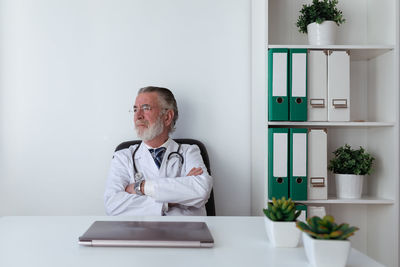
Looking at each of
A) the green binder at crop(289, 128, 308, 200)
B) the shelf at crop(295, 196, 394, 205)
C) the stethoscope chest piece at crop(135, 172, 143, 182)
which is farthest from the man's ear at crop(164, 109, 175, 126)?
the shelf at crop(295, 196, 394, 205)

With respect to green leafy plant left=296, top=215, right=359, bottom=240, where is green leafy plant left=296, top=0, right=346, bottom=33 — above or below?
above

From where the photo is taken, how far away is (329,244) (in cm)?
86

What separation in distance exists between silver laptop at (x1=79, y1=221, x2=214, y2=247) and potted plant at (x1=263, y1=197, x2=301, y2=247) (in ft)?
0.58

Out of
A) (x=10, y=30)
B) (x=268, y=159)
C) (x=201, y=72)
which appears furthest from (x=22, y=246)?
(x=10, y=30)

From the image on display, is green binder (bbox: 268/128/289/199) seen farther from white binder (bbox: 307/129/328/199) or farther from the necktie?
the necktie

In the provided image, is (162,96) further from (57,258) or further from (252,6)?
(57,258)

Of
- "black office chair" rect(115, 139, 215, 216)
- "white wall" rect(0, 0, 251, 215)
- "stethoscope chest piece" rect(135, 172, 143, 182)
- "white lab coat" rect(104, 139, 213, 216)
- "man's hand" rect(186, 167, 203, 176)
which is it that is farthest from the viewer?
"white wall" rect(0, 0, 251, 215)

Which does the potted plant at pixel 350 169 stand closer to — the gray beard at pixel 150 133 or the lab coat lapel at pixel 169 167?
the lab coat lapel at pixel 169 167

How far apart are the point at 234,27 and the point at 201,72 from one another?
383 mm

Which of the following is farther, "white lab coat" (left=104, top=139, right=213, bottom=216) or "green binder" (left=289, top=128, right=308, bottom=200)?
"green binder" (left=289, top=128, right=308, bottom=200)

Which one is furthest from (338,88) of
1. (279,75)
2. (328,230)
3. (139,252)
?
(139,252)

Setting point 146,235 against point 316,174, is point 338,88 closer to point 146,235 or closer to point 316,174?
point 316,174

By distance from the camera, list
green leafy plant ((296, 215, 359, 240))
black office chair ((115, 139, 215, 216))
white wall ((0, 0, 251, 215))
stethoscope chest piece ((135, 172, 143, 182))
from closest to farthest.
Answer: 1. green leafy plant ((296, 215, 359, 240))
2. stethoscope chest piece ((135, 172, 143, 182))
3. black office chair ((115, 139, 215, 216))
4. white wall ((0, 0, 251, 215))

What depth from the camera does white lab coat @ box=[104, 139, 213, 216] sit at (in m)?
1.96
